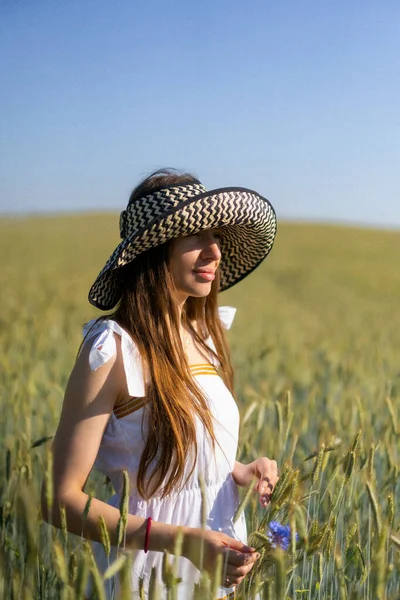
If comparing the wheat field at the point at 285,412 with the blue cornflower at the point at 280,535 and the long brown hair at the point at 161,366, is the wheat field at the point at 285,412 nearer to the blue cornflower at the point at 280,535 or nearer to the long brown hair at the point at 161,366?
the blue cornflower at the point at 280,535

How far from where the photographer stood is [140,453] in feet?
4.95

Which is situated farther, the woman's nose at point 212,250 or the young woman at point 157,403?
the woman's nose at point 212,250

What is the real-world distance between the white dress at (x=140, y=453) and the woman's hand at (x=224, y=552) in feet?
0.54

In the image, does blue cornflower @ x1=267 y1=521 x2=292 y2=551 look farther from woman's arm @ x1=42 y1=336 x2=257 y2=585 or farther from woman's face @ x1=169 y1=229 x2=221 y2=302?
woman's face @ x1=169 y1=229 x2=221 y2=302

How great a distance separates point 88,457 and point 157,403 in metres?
0.16

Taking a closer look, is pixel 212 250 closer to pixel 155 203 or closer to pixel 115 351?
pixel 155 203

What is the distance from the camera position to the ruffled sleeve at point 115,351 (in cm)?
142

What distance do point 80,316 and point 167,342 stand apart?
565 cm

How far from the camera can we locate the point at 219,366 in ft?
6.04

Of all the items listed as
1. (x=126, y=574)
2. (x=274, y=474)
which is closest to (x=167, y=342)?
(x=274, y=474)

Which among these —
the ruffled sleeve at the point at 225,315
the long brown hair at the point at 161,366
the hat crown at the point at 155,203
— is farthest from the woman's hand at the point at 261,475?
the hat crown at the point at 155,203

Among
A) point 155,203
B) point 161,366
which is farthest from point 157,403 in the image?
point 155,203

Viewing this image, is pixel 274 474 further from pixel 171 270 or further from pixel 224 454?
pixel 171 270

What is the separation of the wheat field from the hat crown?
47 cm
